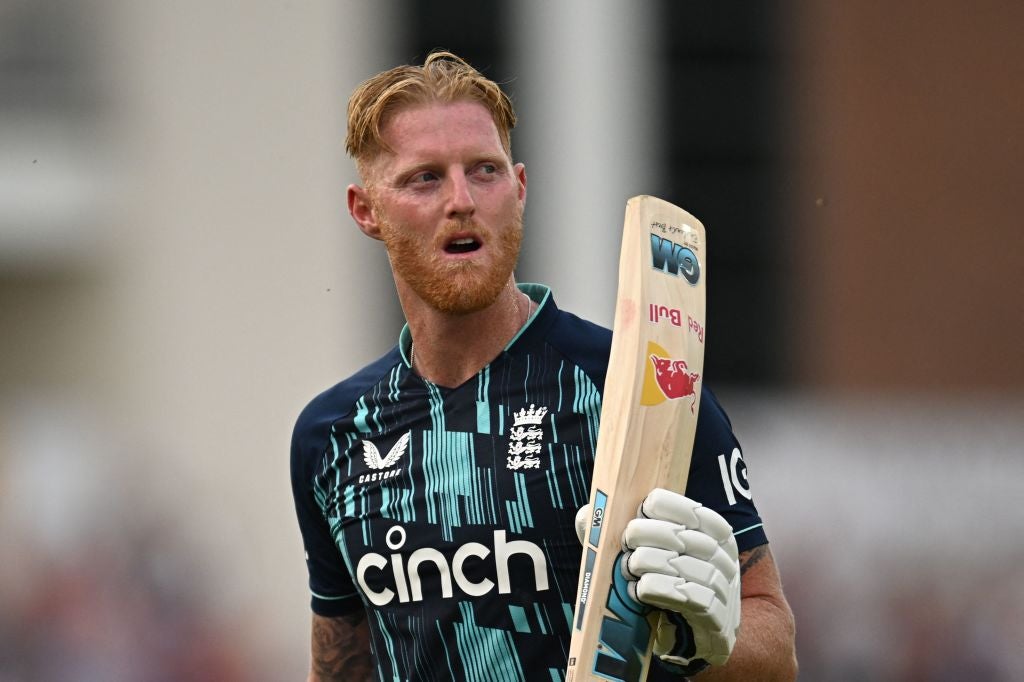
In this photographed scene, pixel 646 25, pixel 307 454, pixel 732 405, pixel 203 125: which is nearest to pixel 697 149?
pixel 646 25

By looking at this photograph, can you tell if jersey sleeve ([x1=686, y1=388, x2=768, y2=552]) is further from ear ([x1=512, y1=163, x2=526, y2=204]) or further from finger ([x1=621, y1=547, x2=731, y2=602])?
ear ([x1=512, y1=163, x2=526, y2=204])

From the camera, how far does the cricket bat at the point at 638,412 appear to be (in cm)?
276

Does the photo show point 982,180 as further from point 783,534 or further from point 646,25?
point 783,534

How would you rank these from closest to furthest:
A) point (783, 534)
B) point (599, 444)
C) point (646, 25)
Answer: point (599, 444) → point (783, 534) → point (646, 25)

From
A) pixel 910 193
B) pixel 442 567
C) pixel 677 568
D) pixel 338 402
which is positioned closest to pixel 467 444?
pixel 442 567

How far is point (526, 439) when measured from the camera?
313cm

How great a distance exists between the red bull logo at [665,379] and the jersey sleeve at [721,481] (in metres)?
0.11

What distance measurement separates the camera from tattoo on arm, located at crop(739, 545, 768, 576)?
10.0ft

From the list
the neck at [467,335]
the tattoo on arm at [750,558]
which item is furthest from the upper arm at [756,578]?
the neck at [467,335]

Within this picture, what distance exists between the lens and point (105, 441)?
34.7ft

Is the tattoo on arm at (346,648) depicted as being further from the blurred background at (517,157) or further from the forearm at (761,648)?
the blurred background at (517,157)

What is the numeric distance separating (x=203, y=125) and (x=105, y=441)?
3.08 meters

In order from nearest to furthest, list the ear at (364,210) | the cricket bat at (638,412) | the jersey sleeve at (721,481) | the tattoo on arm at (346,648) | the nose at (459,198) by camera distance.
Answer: the cricket bat at (638,412) < the jersey sleeve at (721,481) < the nose at (459,198) < the ear at (364,210) < the tattoo on arm at (346,648)

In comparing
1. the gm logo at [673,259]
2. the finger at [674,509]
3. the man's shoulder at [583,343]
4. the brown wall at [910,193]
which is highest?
the brown wall at [910,193]
